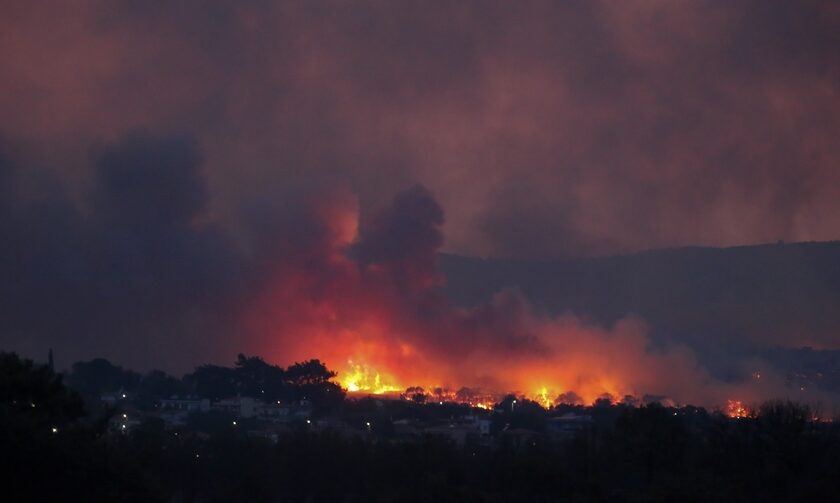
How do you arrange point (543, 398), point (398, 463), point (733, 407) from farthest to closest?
point (543, 398) → point (733, 407) → point (398, 463)

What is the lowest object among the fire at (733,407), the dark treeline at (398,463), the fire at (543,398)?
the dark treeline at (398,463)

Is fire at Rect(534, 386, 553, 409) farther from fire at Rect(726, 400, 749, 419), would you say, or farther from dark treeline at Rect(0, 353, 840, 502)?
dark treeline at Rect(0, 353, 840, 502)

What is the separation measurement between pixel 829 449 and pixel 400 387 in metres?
53.4

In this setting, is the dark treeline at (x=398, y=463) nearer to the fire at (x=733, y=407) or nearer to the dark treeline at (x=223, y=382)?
the fire at (x=733, y=407)

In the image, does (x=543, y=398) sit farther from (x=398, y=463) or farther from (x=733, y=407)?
(x=398, y=463)

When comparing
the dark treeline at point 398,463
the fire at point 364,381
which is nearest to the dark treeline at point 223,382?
the fire at point 364,381

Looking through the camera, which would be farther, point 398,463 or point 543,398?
point 543,398

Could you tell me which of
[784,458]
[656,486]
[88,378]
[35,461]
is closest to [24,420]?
[35,461]

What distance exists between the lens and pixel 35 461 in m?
25.6

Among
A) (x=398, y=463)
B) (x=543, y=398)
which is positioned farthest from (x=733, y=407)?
(x=398, y=463)

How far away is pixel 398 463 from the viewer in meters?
40.3

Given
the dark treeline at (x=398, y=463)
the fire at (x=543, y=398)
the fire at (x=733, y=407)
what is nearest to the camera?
the dark treeline at (x=398, y=463)

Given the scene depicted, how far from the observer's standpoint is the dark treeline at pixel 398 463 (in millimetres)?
27219

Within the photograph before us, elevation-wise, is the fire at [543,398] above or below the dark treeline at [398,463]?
above
